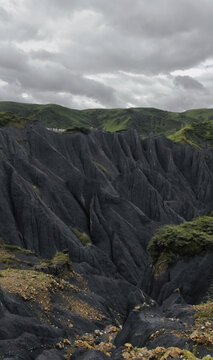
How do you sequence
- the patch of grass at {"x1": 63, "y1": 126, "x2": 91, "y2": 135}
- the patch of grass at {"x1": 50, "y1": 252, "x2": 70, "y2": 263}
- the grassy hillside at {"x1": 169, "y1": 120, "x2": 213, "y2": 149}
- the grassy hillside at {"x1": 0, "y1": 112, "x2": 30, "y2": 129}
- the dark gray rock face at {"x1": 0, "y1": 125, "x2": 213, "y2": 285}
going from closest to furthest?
1. the patch of grass at {"x1": 50, "y1": 252, "x2": 70, "y2": 263}
2. the dark gray rock face at {"x1": 0, "y1": 125, "x2": 213, "y2": 285}
3. the grassy hillside at {"x1": 0, "y1": 112, "x2": 30, "y2": 129}
4. the patch of grass at {"x1": 63, "y1": 126, "x2": 91, "y2": 135}
5. the grassy hillside at {"x1": 169, "y1": 120, "x2": 213, "y2": 149}

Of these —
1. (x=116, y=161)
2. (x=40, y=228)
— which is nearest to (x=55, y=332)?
(x=40, y=228)

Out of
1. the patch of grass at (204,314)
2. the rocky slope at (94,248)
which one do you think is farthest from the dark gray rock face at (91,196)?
the patch of grass at (204,314)

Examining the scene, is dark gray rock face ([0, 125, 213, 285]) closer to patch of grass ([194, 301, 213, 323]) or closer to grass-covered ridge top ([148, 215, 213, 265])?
grass-covered ridge top ([148, 215, 213, 265])

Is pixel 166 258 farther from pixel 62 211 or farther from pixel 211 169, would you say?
pixel 211 169

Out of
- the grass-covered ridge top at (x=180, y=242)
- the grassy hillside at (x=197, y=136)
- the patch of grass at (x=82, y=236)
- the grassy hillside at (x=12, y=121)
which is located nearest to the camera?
the grass-covered ridge top at (x=180, y=242)

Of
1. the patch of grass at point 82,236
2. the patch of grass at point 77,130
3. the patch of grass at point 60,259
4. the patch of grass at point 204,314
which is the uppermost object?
the patch of grass at point 77,130

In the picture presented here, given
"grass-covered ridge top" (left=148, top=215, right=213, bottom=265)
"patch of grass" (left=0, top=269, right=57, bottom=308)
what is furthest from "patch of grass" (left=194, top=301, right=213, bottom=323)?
"grass-covered ridge top" (left=148, top=215, right=213, bottom=265)

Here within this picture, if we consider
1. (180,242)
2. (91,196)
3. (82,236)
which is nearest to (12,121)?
(91,196)

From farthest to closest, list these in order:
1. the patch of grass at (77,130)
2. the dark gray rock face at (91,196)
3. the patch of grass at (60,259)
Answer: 1. the patch of grass at (77,130)
2. the dark gray rock face at (91,196)
3. the patch of grass at (60,259)

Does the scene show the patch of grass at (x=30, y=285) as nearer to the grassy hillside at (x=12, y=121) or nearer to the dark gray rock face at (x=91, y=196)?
the dark gray rock face at (x=91, y=196)
